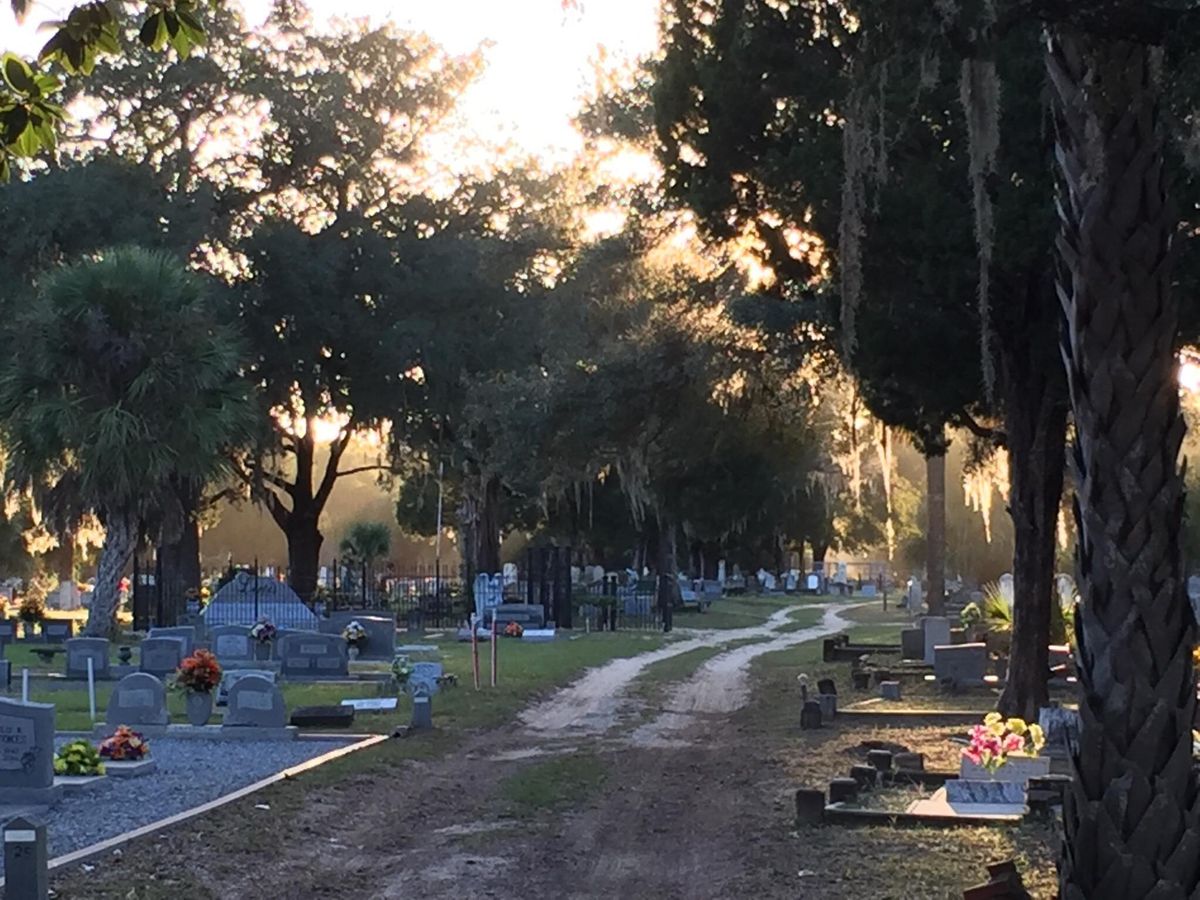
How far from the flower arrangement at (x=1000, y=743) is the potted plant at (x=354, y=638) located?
17.6 metres

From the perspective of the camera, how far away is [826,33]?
14320 mm

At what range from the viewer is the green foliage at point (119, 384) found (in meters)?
29.5

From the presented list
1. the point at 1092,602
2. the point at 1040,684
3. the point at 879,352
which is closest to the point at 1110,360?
the point at 1092,602

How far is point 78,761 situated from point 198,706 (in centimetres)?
500

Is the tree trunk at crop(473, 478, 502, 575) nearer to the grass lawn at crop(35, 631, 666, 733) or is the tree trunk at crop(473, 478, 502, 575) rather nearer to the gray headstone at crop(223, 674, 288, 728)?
the grass lawn at crop(35, 631, 666, 733)

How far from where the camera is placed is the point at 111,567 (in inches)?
1261

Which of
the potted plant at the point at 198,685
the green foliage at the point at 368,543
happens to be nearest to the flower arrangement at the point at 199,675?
the potted plant at the point at 198,685

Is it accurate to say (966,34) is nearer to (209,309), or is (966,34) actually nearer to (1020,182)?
(1020,182)

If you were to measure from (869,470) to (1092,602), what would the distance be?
4775 cm

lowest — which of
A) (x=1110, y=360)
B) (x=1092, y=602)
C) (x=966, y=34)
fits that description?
(x=1092, y=602)

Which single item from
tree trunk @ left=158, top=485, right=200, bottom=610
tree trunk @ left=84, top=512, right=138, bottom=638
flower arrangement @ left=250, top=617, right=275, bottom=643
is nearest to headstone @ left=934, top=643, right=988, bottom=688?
flower arrangement @ left=250, top=617, right=275, bottom=643

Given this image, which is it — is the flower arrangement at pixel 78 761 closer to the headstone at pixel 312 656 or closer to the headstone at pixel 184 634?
the headstone at pixel 312 656

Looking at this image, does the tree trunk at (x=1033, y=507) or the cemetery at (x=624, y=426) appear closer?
the cemetery at (x=624, y=426)

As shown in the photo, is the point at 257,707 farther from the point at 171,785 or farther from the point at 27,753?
the point at 27,753
